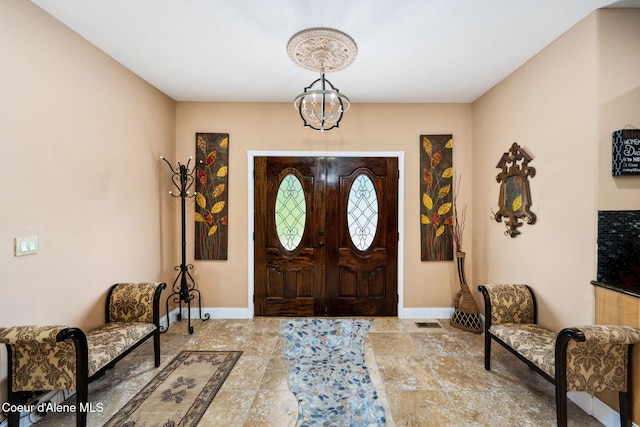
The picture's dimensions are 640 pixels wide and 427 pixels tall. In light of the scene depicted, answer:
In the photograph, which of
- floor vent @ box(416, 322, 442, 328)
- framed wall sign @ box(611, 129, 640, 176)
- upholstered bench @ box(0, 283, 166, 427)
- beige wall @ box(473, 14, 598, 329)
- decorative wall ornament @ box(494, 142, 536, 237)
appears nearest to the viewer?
upholstered bench @ box(0, 283, 166, 427)

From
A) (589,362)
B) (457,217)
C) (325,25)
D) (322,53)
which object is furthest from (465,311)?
(325,25)

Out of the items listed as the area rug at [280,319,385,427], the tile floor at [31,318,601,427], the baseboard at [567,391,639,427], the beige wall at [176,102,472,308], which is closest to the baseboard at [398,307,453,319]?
the beige wall at [176,102,472,308]

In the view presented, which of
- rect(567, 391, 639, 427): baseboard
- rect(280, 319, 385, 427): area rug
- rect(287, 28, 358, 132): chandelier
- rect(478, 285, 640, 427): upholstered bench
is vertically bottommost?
rect(280, 319, 385, 427): area rug

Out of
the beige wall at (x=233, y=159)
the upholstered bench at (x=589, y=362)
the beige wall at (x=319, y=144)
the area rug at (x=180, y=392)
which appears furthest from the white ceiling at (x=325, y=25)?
the area rug at (x=180, y=392)

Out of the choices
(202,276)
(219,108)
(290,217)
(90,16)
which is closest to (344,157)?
(290,217)

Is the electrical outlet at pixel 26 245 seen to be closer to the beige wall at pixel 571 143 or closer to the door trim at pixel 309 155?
the door trim at pixel 309 155

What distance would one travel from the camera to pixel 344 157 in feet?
12.5

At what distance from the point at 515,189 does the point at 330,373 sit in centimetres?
253

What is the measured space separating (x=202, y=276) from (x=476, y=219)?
3.64 meters

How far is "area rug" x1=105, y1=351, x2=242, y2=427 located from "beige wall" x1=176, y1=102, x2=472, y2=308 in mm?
1131

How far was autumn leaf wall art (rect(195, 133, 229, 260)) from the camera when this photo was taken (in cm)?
377

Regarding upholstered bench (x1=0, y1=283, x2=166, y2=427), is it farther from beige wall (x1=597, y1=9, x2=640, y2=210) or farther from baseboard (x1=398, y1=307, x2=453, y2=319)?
beige wall (x1=597, y1=9, x2=640, y2=210)

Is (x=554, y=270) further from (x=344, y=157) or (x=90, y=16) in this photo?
(x=90, y=16)

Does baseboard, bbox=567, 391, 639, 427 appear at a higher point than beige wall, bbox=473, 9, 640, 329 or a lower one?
lower
